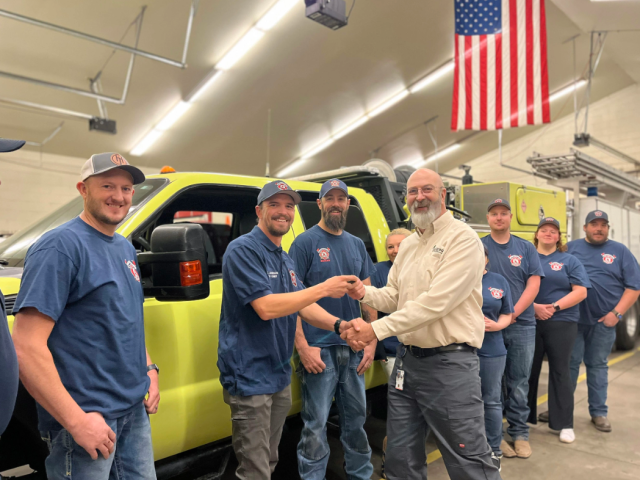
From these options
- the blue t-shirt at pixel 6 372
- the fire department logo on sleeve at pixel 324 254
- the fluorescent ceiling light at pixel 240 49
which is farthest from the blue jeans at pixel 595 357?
the fluorescent ceiling light at pixel 240 49

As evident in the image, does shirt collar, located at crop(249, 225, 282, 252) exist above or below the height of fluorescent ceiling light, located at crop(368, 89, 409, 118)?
below

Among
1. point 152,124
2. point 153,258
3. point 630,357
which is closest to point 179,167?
point 152,124

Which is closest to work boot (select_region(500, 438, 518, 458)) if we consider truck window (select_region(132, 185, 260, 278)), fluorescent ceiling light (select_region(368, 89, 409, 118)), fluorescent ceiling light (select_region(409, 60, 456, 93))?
truck window (select_region(132, 185, 260, 278))

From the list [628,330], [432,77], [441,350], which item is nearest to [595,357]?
[441,350]

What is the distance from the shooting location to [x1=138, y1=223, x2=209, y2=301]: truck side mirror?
2023mm

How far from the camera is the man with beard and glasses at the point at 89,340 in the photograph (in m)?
1.67

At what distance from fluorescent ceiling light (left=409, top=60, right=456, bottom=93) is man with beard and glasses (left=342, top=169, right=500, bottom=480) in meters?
11.9

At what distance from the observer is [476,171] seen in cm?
2050

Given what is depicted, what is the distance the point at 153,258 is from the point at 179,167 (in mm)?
12980

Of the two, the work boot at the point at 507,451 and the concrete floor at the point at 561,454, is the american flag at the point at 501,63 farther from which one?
the work boot at the point at 507,451

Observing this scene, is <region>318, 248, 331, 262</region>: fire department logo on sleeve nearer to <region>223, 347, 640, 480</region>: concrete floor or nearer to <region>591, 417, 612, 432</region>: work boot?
<region>223, 347, 640, 480</region>: concrete floor

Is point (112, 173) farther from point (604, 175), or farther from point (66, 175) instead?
point (66, 175)

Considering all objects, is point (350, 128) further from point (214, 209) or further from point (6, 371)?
point (6, 371)

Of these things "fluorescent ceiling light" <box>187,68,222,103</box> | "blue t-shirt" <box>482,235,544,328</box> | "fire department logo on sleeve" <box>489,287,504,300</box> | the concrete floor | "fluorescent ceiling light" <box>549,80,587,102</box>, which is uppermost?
"fluorescent ceiling light" <box>549,80,587,102</box>
